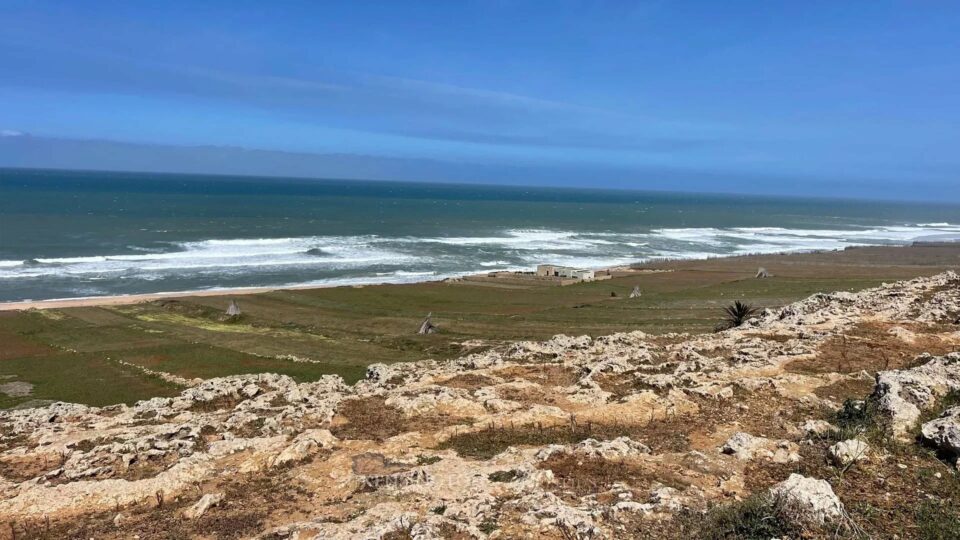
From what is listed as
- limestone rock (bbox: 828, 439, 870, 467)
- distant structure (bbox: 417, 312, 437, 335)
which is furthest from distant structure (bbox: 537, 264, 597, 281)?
limestone rock (bbox: 828, 439, 870, 467)

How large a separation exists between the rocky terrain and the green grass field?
13402 mm

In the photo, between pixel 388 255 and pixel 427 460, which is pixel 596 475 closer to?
pixel 427 460

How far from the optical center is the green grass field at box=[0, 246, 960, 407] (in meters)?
32.6

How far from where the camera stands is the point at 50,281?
2623 inches

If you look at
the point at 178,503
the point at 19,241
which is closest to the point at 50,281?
the point at 19,241

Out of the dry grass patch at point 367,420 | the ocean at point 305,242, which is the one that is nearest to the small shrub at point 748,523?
the dry grass patch at point 367,420

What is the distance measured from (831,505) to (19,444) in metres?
18.5

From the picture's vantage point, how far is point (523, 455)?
1303 cm

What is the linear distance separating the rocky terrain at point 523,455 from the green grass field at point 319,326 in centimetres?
1340

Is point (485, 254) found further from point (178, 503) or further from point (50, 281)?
point (178, 503)

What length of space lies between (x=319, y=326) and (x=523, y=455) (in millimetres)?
35049

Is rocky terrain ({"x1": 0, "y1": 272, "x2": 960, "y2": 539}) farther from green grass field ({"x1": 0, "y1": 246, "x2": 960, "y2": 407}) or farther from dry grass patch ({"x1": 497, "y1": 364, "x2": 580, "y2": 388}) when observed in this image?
green grass field ({"x1": 0, "y1": 246, "x2": 960, "y2": 407})

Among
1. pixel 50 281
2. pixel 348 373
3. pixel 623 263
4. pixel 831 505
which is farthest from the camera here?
pixel 623 263

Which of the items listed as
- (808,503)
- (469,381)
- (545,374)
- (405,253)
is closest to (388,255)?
(405,253)
